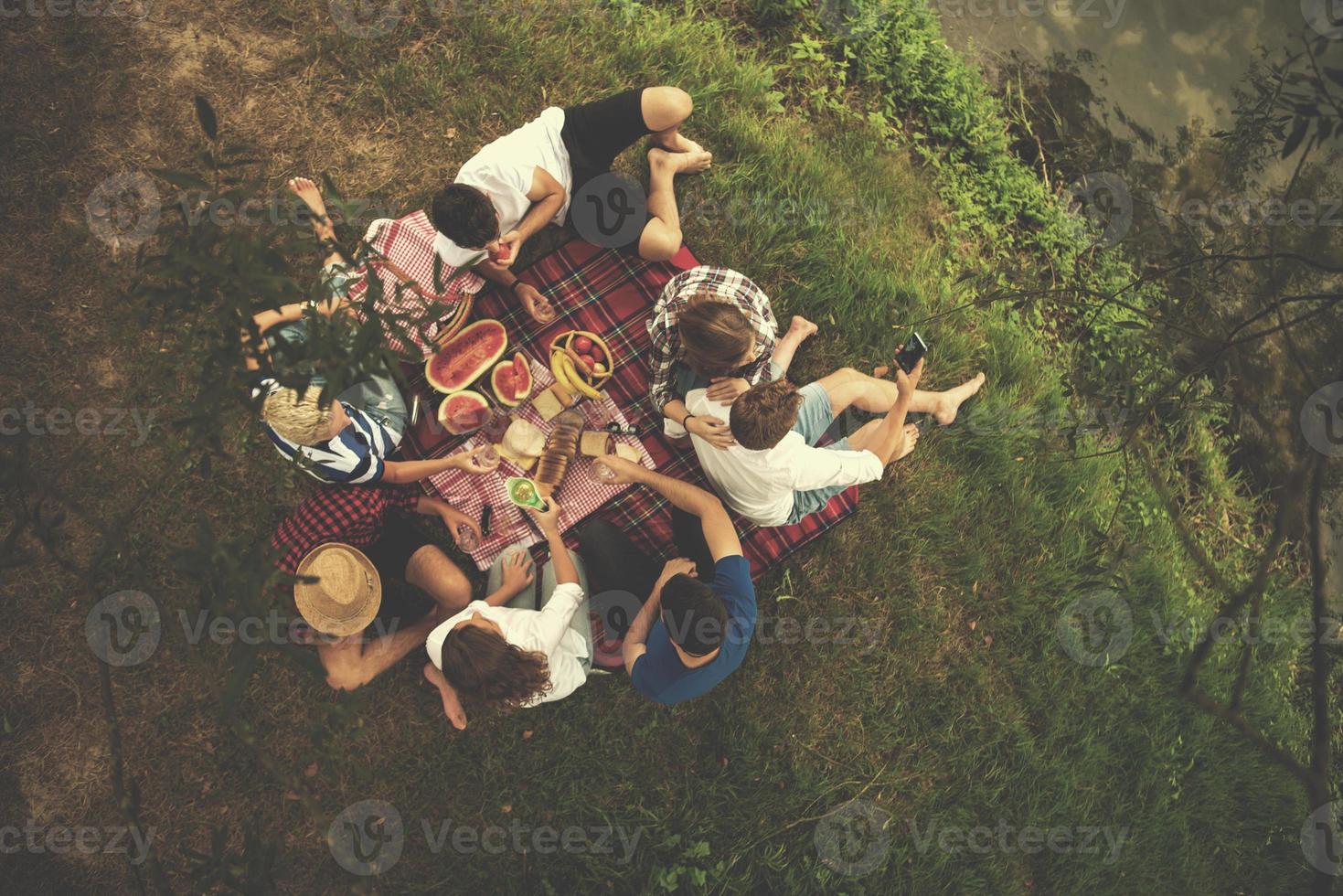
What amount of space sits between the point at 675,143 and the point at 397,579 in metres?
3.26

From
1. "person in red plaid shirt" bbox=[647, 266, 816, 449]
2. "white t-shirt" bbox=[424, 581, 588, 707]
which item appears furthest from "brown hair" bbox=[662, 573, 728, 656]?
"person in red plaid shirt" bbox=[647, 266, 816, 449]

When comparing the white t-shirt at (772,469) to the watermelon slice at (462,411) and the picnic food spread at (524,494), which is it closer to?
the picnic food spread at (524,494)

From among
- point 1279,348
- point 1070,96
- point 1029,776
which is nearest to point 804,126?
point 1070,96

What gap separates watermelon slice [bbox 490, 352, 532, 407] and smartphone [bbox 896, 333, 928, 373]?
232cm

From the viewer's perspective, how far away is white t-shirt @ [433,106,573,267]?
173 inches

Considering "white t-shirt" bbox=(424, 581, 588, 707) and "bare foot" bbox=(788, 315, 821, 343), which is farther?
"bare foot" bbox=(788, 315, 821, 343)

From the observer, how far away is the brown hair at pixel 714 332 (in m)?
3.90

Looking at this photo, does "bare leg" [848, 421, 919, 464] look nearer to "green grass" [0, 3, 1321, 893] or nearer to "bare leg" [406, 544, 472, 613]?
"green grass" [0, 3, 1321, 893]

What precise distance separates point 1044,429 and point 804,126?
2.76m

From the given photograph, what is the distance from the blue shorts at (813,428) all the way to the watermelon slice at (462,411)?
5.96 ft

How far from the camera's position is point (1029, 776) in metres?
4.96

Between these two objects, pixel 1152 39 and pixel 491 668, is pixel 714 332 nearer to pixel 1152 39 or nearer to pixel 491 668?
pixel 491 668

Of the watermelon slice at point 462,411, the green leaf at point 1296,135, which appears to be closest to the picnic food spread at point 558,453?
the watermelon slice at point 462,411

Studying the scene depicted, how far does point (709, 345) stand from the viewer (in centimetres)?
395
